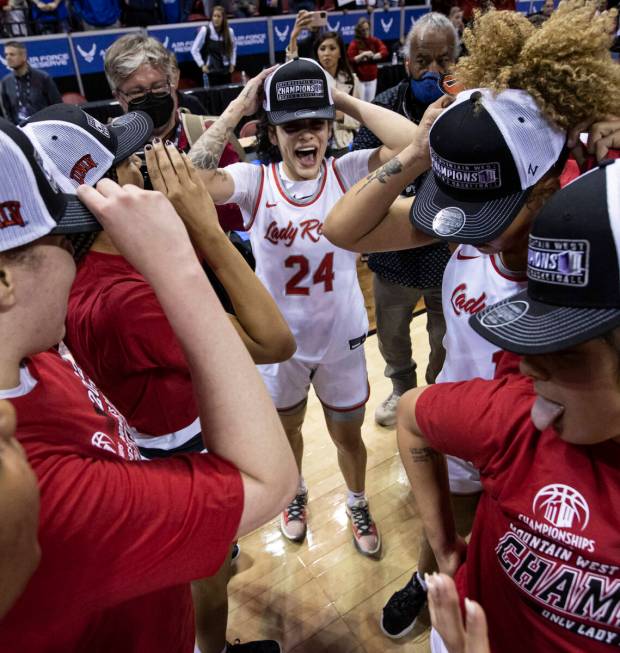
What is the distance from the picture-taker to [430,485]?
4.35ft

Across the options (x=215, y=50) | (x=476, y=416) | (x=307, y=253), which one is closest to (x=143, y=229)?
(x=476, y=416)

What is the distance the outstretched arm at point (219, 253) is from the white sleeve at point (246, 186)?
1.07m

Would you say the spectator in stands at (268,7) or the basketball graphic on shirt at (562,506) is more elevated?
the spectator in stands at (268,7)

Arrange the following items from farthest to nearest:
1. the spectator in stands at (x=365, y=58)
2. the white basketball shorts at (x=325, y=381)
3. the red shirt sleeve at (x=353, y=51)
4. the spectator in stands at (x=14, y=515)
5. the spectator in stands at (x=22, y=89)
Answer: the red shirt sleeve at (x=353, y=51), the spectator in stands at (x=365, y=58), the spectator in stands at (x=22, y=89), the white basketball shorts at (x=325, y=381), the spectator in stands at (x=14, y=515)

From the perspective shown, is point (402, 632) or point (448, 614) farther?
point (402, 632)

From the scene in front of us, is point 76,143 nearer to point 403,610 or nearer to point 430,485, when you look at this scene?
point 430,485

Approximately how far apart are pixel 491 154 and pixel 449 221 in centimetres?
19

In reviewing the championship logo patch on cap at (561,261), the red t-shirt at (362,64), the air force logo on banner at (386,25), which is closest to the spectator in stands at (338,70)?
the red t-shirt at (362,64)

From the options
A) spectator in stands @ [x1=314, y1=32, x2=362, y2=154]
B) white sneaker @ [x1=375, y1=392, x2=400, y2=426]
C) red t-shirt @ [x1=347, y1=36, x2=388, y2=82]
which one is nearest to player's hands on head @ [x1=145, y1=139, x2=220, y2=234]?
white sneaker @ [x1=375, y1=392, x2=400, y2=426]

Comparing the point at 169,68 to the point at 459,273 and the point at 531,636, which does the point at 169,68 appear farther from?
the point at 531,636

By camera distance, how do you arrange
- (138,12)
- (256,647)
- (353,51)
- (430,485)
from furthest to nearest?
(138,12) < (353,51) < (256,647) < (430,485)

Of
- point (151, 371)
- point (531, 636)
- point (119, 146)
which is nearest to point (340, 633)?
point (531, 636)

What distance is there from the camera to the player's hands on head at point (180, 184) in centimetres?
108

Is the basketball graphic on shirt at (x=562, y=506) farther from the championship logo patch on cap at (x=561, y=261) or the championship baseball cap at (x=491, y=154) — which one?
the championship baseball cap at (x=491, y=154)
